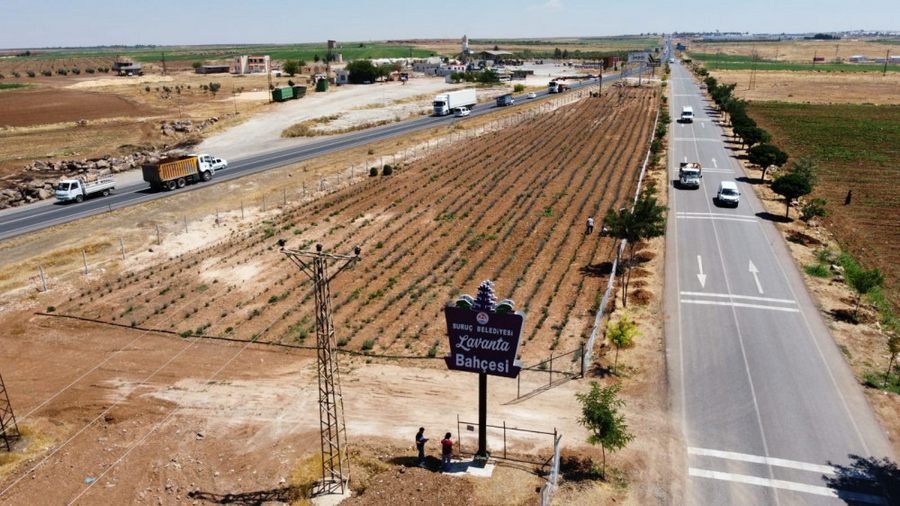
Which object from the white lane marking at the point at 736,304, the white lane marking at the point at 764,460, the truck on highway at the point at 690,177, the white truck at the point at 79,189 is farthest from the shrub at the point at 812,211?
the white truck at the point at 79,189

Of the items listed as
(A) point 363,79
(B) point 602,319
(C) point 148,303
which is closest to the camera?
(B) point 602,319

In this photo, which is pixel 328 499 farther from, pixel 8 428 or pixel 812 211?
pixel 812 211

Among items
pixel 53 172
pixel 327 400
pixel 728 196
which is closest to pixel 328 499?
pixel 327 400

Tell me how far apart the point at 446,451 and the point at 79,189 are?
50785mm

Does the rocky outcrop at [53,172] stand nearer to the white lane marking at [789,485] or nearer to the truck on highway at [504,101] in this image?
the white lane marking at [789,485]

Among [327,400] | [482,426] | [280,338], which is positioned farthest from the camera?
[280,338]

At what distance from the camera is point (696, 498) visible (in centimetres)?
1938

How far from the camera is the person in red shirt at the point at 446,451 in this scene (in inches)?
806

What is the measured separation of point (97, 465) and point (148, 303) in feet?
51.0

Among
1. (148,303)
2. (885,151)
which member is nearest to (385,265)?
(148,303)

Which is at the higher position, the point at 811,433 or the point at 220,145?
the point at 220,145

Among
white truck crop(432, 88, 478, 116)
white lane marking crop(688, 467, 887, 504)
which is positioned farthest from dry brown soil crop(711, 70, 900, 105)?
white lane marking crop(688, 467, 887, 504)

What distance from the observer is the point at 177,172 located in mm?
59000

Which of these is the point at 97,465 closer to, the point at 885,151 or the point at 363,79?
the point at 885,151
